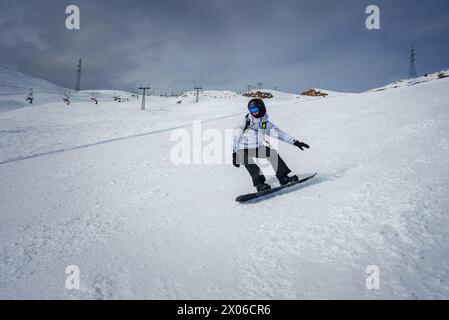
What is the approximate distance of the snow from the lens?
2648 millimetres

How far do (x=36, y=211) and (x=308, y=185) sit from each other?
527 centimetres

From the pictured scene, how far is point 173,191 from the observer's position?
18.8ft

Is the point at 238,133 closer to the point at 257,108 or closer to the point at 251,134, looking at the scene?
the point at 251,134

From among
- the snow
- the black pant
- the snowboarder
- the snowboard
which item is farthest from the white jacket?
the snow

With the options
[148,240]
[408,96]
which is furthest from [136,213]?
[408,96]

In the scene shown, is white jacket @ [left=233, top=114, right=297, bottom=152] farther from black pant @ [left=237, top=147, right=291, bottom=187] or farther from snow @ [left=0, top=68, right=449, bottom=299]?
snow @ [left=0, top=68, right=449, bottom=299]

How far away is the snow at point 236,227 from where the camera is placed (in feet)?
8.69

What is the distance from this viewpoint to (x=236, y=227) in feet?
12.6

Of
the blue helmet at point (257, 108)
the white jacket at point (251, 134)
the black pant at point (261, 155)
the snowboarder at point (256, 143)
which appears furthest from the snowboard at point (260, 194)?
the blue helmet at point (257, 108)

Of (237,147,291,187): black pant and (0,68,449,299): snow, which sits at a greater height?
(237,147,291,187): black pant

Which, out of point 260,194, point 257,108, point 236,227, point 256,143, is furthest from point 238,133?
point 236,227
